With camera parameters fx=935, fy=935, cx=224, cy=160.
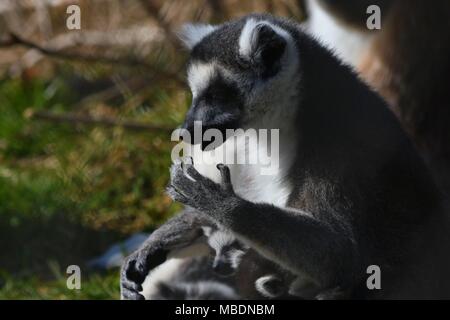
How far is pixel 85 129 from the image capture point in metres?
8.95

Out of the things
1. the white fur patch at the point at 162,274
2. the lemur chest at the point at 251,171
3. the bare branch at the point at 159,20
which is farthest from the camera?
the bare branch at the point at 159,20

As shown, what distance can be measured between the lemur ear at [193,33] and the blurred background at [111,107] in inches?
34.4

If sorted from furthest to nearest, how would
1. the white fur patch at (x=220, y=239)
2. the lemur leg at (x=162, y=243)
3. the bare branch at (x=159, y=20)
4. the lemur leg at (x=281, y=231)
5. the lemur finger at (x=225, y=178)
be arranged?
the bare branch at (x=159, y=20), the lemur leg at (x=162, y=243), the white fur patch at (x=220, y=239), the lemur finger at (x=225, y=178), the lemur leg at (x=281, y=231)

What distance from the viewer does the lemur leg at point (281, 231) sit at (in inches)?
181

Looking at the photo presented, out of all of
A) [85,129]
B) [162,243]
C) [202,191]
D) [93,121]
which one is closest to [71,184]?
[93,121]

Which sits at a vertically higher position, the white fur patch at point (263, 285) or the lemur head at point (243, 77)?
the lemur head at point (243, 77)

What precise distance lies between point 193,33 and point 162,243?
1.20m

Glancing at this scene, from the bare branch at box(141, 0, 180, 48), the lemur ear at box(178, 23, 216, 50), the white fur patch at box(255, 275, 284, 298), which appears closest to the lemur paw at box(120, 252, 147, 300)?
the white fur patch at box(255, 275, 284, 298)

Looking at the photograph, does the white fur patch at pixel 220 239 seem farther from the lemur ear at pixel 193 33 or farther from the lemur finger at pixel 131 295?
the lemur ear at pixel 193 33

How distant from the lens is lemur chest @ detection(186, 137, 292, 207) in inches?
197

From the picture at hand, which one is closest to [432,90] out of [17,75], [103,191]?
[103,191]

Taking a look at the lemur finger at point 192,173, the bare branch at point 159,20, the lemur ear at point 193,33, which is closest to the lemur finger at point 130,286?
the lemur finger at point 192,173

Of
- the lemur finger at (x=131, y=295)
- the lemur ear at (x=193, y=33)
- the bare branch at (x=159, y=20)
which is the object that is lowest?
the lemur finger at (x=131, y=295)

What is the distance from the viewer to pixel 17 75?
34.1 ft
